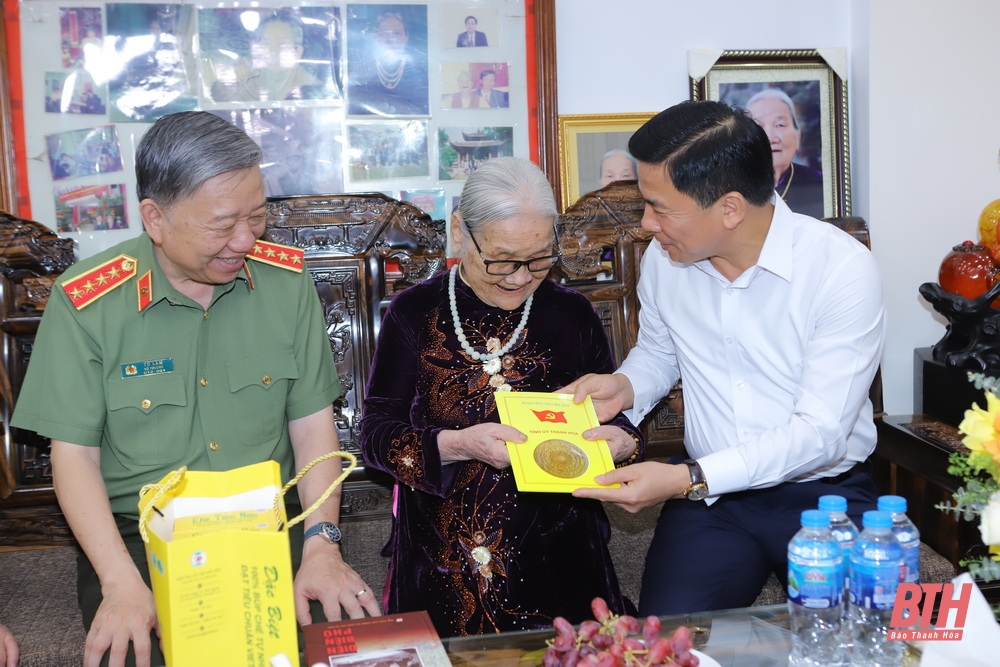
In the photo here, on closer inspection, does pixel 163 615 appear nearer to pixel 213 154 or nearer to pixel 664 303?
pixel 213 154

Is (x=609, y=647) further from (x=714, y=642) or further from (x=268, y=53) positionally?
(x=268, y=53)

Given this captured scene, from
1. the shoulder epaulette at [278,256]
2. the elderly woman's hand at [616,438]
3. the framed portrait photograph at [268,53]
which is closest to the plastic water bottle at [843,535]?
the elderly woman's hand at [616,438]

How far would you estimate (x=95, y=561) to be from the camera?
Answer: 71.4 inches

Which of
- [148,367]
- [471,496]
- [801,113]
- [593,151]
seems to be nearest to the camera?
[148,367]

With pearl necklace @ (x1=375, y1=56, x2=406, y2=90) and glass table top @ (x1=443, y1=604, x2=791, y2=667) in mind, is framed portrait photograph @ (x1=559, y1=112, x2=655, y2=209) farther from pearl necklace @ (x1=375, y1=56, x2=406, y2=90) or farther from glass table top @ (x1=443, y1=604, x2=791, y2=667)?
glass table top @ (x1=443, y1=604, x2=791, y2=667)

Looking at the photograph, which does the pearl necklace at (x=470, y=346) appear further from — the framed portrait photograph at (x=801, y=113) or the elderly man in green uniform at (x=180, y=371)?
the framed portrait photograph at (x=801, y=113)

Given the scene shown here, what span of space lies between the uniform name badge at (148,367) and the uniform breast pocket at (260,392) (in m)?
0.13

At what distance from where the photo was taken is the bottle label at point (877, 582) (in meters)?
1.40

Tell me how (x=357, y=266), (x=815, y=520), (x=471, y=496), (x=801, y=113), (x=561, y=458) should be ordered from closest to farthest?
(x=815, y=520) → (x=561, y=458) → (x=471, y=496) → (x=357, y=266) → (x=801, y=113)

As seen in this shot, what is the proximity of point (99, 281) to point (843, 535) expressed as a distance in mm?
1630

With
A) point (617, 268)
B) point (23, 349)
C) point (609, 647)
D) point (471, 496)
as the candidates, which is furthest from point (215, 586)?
point (617, 268)

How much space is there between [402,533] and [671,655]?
1.00m

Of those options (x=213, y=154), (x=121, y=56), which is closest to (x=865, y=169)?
(x=213, y=154)

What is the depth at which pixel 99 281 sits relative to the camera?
199cm
